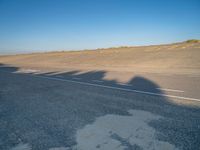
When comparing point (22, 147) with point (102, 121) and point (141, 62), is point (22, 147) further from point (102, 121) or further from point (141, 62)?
point (141, 62)

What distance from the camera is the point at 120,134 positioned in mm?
3443

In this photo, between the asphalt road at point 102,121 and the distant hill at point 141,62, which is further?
the distant hill at point 141,62

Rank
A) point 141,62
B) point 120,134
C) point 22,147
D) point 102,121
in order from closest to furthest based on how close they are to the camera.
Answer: point 22,147
point 120,134
point 102,121
point 141,62

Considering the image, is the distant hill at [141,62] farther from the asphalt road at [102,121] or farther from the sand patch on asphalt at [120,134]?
the sand patch on asphalt at [120,134]

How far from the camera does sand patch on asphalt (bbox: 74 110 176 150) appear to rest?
3.01 m

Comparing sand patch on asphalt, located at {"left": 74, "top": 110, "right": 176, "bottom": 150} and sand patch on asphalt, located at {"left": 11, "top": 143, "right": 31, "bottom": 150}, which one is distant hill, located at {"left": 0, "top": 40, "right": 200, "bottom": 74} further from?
sand patch on asphalt, located at {"left": 11, "top": 143, "right": 31, "bottom": 150}

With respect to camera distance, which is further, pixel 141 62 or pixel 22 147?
pixel 141 62

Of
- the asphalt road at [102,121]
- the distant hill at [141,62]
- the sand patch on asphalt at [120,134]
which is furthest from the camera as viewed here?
the distant hill at [141,62]

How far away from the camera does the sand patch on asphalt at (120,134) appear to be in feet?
9.86

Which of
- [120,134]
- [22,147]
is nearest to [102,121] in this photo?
[120,134]

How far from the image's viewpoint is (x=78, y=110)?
5.01 m

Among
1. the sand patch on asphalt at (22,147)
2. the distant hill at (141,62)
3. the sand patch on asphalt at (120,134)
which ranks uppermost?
the distant hill at (141,62)

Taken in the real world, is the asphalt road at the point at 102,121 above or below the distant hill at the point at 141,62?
below

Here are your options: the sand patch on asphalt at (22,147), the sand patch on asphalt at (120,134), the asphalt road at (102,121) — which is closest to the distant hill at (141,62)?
the asphalt road at (102,121)
